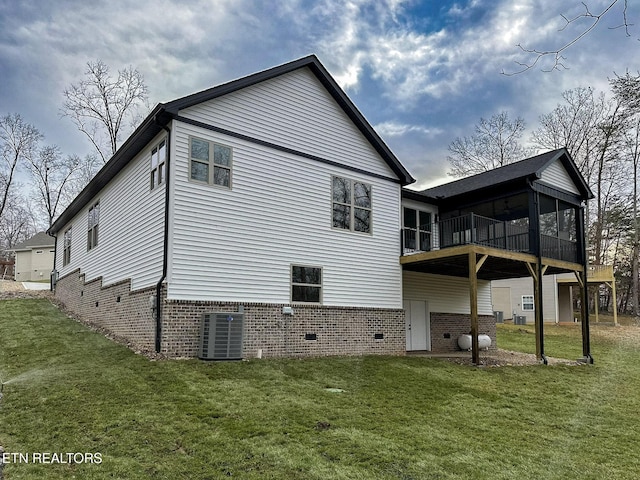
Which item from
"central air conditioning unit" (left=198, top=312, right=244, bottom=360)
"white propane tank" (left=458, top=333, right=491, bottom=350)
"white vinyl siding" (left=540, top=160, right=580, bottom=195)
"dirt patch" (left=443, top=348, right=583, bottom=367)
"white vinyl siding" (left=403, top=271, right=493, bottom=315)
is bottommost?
"dirt patch" (left=443, top=348, right=583, bottom=367)

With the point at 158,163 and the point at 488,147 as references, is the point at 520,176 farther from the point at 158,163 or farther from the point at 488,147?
the point at 488,147

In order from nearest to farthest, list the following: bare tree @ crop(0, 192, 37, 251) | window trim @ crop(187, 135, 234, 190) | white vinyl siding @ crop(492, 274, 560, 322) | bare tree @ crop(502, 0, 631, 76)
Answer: bare tree @ crop(502, 0, 631, 76) → window trim @ crop(187, 135, 234, 190) → white vinyl siding @ crop(492, 274, 560, 322) → bare tree @ crop(0, 192, 37, 251)

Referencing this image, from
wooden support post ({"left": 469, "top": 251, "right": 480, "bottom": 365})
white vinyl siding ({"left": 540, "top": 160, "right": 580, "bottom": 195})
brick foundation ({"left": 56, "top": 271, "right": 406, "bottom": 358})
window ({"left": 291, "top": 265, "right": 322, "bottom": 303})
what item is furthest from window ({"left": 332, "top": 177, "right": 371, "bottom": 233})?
white vinyl siding ({"left": 540, "top": 160, "right": 580, "bottom": 195})

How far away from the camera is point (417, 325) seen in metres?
16.3

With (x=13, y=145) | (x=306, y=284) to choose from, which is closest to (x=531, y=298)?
(x=306, y=284)

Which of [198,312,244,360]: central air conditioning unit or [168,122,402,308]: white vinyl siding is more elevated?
[168,122,402,308]: white vinyl siding

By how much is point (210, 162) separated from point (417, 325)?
9173 mm

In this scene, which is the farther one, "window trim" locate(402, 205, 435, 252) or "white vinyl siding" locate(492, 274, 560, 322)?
"white vinyl siding" locate(492, 274, 560, 322)

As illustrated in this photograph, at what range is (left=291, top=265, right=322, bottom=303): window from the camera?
38.8 feet

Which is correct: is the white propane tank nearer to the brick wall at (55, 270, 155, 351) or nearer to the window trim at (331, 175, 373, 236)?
the window trim at (331, 175, 373, 236)

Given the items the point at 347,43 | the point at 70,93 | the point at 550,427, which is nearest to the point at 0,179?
the point at 70,93

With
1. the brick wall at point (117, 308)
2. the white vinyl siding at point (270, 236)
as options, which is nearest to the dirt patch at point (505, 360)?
the white vinyl siding at point (270, 236)

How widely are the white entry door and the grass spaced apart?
15.8 feet

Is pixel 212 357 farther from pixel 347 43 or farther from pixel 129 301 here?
pixel 347 43
